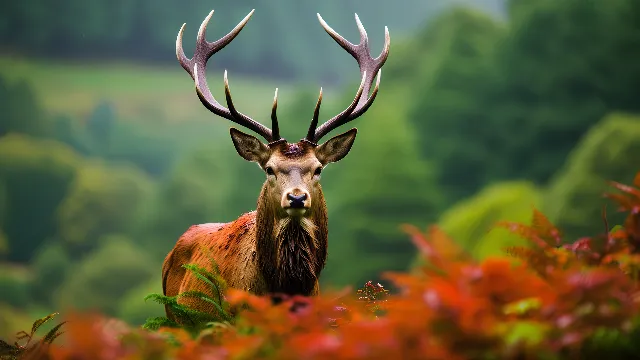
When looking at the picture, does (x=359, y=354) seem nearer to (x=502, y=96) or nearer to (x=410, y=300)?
(x=410, y=300)

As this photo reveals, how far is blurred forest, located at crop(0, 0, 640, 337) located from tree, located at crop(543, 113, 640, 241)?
0.13 metres

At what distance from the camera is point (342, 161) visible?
100 m

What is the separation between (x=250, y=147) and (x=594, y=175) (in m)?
42.8

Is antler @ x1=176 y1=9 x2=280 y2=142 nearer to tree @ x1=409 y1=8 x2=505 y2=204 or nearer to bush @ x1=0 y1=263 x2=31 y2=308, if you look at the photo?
tree @ x1=409 y1=8 x2=505 y2=204

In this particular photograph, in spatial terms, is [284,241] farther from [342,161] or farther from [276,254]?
[342,161]

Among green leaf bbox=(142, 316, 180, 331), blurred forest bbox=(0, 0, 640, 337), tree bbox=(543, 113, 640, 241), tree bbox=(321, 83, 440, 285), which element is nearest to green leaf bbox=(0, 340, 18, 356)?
green leaf bbox=(142, 316, 180, 331)

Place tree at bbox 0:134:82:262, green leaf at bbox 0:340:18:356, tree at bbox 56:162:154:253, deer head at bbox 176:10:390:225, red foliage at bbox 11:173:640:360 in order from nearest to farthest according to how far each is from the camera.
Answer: red foliage at bbox 11:173:640:360, green leaf at bbox 0:340:18:356, deer head at bbox 176:10:390:225, tree at bbox 56:162:154:253, tree at bbox 0:134:82:262

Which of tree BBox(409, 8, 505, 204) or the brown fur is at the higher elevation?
tree BBox(409, 8, 505, 204)

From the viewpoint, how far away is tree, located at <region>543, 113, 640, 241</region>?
1911 inches

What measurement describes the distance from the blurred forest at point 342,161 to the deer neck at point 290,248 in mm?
33752

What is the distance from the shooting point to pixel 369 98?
30.0 feet

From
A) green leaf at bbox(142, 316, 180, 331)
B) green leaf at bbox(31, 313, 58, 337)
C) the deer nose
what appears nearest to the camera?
green leaf at bbox(142, 316, 180, 331)

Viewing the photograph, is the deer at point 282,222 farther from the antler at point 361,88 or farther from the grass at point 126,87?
the grass at point 126,87

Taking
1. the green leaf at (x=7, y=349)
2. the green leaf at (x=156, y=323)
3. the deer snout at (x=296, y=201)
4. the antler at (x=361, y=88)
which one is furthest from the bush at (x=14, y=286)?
the green leaf at (x=156, y=323)
